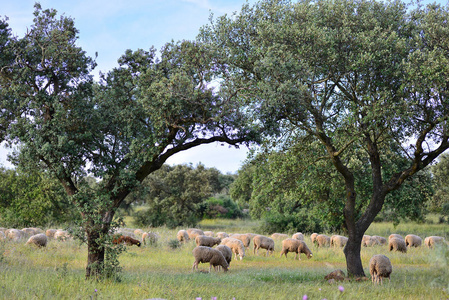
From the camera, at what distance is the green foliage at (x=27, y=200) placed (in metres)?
33.5

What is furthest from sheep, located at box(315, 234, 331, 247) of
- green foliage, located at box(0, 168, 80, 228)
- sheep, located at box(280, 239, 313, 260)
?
green foliage, located at box(0, 168, 80, 228)

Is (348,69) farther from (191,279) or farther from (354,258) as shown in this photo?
(191,279)

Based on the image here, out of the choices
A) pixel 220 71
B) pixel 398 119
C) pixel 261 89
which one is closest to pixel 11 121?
pixel 220 71

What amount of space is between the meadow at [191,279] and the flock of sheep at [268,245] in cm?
49

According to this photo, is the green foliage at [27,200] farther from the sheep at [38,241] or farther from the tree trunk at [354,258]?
the tree trunk at [354,258]

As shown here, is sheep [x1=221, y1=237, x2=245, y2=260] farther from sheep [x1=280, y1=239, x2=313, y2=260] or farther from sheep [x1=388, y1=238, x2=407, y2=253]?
sheep [x1=388, y1=238, x2=407, y2=253]

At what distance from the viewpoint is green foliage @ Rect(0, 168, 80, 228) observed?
110 ft

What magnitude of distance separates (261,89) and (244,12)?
4.24 metres

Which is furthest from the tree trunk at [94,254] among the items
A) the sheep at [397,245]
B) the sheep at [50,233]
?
the sheep at [397,245]

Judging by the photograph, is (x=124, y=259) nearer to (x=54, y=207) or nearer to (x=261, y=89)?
(x=261, y=89)

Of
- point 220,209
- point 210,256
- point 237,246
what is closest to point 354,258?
point 210,256

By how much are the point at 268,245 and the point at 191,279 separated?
34.0 feet

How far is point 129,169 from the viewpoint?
12.8m

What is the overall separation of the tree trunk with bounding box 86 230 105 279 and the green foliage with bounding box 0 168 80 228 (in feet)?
72.9
